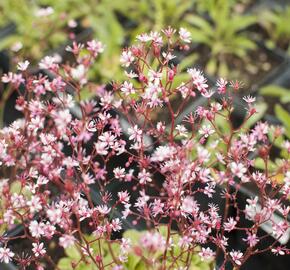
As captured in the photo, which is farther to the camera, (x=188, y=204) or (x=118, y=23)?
(x=118, y=23)

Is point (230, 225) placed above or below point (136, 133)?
below

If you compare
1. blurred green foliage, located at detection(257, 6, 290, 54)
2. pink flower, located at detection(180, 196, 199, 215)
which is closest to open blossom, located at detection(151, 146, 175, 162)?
pink flower, located at detection(180, 196, 199, 215)

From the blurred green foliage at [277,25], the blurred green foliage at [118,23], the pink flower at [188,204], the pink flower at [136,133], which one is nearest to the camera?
the pink flower at [188,204]

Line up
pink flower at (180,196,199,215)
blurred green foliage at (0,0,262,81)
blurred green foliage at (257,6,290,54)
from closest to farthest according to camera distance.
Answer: pink flower at (180,196,199,215) < blurred green foliage at (0,0,262,81) < blurred green foliage at (257,6,290,54)

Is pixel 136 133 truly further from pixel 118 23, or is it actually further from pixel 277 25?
pixel 277 25

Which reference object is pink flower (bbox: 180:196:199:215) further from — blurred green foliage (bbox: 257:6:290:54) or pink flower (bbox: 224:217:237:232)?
blurred green foliage (bbox: 257:6:290:54)

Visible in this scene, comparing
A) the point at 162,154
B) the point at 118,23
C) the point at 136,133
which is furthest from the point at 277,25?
the point at 162,154

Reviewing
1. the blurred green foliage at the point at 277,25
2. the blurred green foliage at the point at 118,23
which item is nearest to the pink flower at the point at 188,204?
the blurred green foliage at the point at 118,23

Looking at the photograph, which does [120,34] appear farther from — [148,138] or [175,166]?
[175,166]

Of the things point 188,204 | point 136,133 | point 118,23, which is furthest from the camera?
point 118,23

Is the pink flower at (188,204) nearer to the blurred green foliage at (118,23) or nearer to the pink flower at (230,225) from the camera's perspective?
the pink flower at (230,225)

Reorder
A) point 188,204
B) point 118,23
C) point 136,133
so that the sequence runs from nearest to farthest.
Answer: point 188,204 → point 136,133 → point 118,23

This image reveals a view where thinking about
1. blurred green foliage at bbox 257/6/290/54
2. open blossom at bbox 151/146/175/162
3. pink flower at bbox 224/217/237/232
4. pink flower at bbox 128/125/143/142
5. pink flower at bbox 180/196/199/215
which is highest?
blurred green foliage at bbox 257/6/290/54
